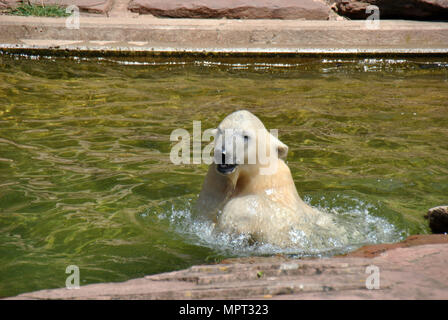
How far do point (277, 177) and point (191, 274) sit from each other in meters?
1.35

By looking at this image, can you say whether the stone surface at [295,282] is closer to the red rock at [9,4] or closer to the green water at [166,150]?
the green water at [166,150]

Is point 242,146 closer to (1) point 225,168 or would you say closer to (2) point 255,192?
(1) point 225,168

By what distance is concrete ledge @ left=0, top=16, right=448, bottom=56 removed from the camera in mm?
8742

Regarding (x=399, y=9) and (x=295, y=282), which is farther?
(x=399, y=9)

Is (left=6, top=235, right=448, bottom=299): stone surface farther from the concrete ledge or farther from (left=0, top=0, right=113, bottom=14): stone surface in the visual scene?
(left=0, top=0, right=113, bottom=14): stone surface

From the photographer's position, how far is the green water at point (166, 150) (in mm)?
3889

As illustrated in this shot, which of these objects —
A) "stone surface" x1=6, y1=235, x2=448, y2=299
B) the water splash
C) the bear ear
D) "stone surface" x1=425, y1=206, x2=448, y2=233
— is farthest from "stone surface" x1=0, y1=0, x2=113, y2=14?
"stone surface" x1=6, y1=235, x2=448, y2=299

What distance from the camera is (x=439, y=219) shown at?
396 cm

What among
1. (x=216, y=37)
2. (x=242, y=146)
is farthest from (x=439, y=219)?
(x=216, y=37)

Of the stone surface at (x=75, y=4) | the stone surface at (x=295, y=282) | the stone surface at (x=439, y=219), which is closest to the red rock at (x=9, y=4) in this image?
the stone surface at (x=75, y=4)

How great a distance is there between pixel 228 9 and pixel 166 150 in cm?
503

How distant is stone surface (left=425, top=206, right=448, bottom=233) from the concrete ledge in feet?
16.9

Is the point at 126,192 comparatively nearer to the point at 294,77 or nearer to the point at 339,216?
the point at 339,216

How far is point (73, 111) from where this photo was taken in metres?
6.74
